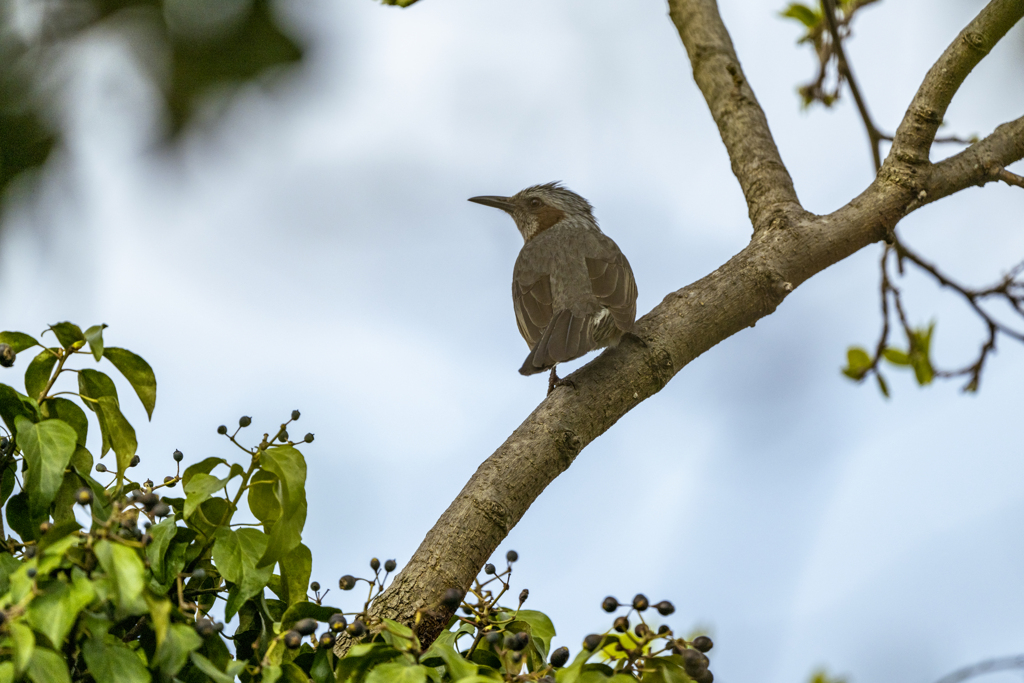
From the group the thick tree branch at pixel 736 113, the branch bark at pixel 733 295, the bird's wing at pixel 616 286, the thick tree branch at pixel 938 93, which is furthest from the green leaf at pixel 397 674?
the thick tree branch at pixel 938 93

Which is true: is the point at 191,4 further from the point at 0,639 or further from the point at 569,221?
the point at 0,639

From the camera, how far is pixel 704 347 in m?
3.21

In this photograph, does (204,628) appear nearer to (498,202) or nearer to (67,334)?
(67,334)

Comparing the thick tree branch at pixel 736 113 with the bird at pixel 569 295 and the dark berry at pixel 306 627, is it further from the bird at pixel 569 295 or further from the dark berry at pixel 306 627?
the dark berry at pixel 306 627

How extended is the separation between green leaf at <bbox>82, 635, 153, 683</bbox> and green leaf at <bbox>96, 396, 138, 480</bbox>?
56 cm

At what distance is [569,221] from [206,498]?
4330 millimetres

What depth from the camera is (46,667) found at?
1258 millimetres

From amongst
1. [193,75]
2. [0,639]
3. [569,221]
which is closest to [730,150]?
[569,221]

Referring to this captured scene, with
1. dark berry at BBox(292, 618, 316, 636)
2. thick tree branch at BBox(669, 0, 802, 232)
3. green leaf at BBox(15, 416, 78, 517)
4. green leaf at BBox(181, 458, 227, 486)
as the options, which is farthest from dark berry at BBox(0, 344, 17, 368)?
thick tree branch at BBox(669, 0, 802, 232)

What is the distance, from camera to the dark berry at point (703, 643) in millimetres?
1681

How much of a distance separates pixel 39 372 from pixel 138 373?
0.23 m

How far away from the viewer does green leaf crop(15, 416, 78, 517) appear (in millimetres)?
1639

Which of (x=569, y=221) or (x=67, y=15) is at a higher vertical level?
(x=569, y=221)

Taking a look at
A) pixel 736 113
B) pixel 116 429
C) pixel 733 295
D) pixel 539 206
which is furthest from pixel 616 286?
pixel 116 429
